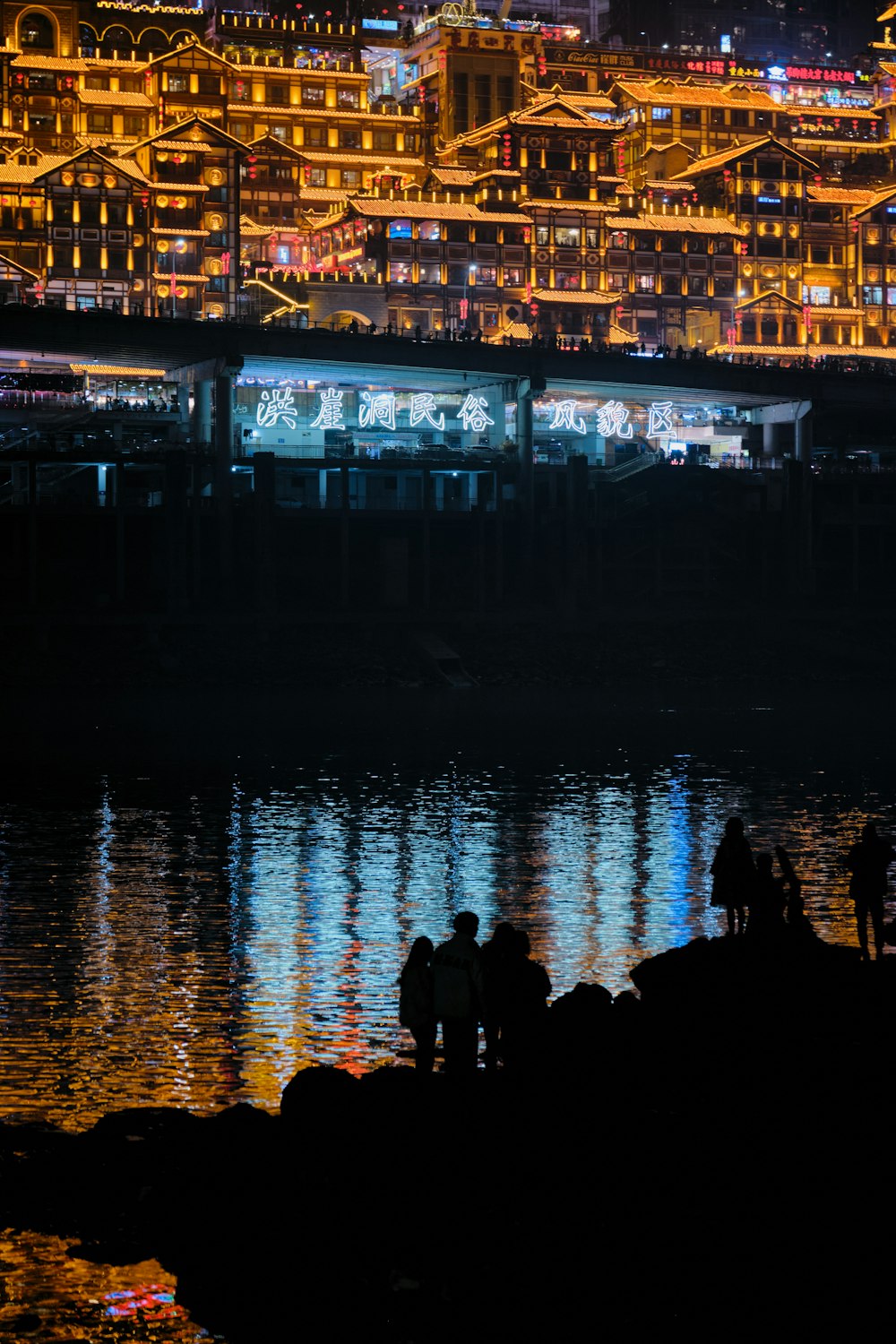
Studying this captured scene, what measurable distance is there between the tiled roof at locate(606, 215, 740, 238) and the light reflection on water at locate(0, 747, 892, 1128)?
102 m

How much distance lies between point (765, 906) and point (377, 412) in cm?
8804

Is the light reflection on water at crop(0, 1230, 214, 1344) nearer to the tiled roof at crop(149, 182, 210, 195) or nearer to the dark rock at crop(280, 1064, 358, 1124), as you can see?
the dark rock at crop(280, 1064, 358, 1124)

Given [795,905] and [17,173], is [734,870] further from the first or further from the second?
[17,173]

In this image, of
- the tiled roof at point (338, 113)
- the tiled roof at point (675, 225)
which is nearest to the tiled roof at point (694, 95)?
the tiled roof at point (675, 225)

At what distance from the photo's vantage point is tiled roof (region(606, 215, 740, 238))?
15112 cm

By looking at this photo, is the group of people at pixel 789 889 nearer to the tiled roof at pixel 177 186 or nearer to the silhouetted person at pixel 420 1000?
the silhouetted person at pixel 420 1000

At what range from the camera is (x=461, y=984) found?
54.4ft

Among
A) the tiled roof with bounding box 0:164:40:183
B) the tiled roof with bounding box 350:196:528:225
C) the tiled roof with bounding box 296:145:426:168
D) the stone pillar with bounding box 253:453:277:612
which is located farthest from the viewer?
the tiled roof with bounding box 296:145:426:168

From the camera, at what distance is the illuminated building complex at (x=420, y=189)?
440ft

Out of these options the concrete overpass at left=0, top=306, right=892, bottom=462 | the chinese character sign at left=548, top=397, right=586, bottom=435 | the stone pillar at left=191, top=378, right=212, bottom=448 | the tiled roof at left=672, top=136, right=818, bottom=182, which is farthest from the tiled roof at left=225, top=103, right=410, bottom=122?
the stone pillar at left=191, top=378, right=212, bottom=448

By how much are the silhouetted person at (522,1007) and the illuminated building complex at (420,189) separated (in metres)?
110

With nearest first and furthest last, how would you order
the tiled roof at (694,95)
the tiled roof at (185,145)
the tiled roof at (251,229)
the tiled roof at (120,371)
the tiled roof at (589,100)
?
the tiled roof at (120,371)
the tiled roof at (185,145)
the tiled roof at (251,229)
the tiled roof at (589,100)
the tiled roof at (694,95)

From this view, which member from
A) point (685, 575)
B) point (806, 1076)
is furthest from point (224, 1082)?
point (685, 575)

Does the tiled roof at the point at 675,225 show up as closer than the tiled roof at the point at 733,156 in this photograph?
Yes
